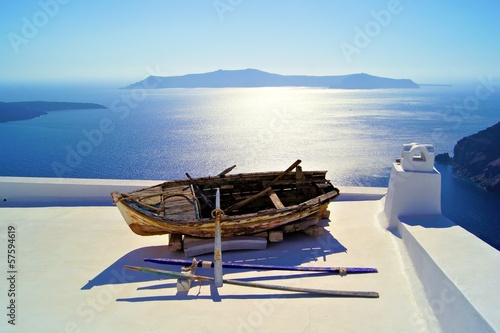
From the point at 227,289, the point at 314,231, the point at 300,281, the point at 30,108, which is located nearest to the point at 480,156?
the point at 314,231

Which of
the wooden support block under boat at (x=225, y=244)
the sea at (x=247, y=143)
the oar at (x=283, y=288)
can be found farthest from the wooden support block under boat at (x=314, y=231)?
the sea at (x=247, y=143)

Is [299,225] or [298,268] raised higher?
[299,225]

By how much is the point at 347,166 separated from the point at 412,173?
114ft

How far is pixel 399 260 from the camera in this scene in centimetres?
434

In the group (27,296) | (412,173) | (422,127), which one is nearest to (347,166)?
(422,127)

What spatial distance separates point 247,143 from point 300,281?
47640 mm

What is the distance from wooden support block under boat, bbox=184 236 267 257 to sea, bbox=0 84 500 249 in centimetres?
2932

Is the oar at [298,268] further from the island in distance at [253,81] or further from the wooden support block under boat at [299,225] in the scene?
the island in distance at [253,81]

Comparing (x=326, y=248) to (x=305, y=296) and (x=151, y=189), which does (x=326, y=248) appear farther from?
(x=151, y=189)

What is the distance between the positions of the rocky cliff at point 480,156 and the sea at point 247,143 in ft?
5.12

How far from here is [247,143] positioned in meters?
51.3

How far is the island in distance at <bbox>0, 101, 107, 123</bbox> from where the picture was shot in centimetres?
6931

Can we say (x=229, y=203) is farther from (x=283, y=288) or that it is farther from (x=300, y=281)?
(x=283, y=288)

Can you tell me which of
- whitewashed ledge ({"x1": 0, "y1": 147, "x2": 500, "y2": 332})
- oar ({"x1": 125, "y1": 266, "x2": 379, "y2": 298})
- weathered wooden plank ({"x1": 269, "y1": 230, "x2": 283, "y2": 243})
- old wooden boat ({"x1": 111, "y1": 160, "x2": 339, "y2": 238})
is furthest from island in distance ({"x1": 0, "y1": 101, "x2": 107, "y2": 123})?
oar ({"x1": 125, "y1": 266, "x2": 379, "y2": 298})
